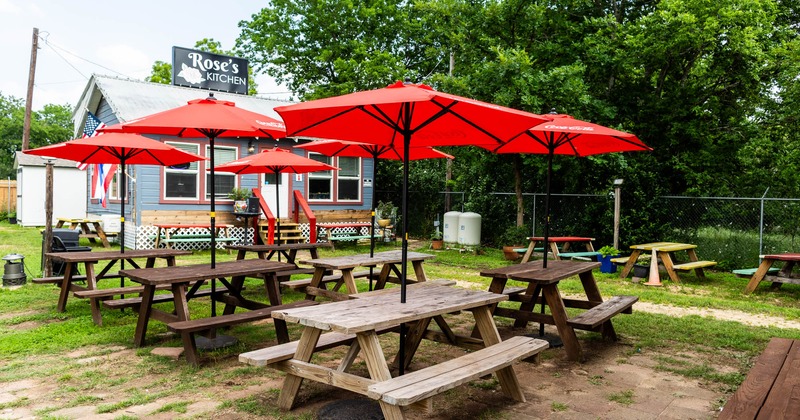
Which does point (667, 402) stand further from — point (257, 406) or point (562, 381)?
point (257, 406)

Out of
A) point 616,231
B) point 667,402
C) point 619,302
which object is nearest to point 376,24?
point 616,231

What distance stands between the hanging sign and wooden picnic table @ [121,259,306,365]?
1315 cm

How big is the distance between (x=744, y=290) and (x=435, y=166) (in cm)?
1173

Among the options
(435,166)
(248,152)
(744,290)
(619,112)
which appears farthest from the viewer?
(435,166)

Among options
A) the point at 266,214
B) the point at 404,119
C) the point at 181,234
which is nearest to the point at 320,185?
the point at 266,214

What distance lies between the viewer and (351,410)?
3.73m

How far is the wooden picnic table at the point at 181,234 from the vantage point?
13.0 meters

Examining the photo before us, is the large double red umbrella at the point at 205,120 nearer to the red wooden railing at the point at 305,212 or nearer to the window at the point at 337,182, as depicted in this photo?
the red wooden railing at the point at 305,212

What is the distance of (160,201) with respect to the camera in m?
13.4

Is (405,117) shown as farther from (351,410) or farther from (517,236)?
(517,236)

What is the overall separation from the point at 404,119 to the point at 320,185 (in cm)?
1231

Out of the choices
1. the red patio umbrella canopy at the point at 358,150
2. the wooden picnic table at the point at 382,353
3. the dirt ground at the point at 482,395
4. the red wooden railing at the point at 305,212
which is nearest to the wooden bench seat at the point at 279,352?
the wooden picnic table at the point at 382,353

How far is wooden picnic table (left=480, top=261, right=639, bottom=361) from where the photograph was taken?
5109mm

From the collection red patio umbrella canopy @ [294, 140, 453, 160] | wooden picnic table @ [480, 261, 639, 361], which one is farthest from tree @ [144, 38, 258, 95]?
wooden picnic table @ [480, 261, 639, 361]
